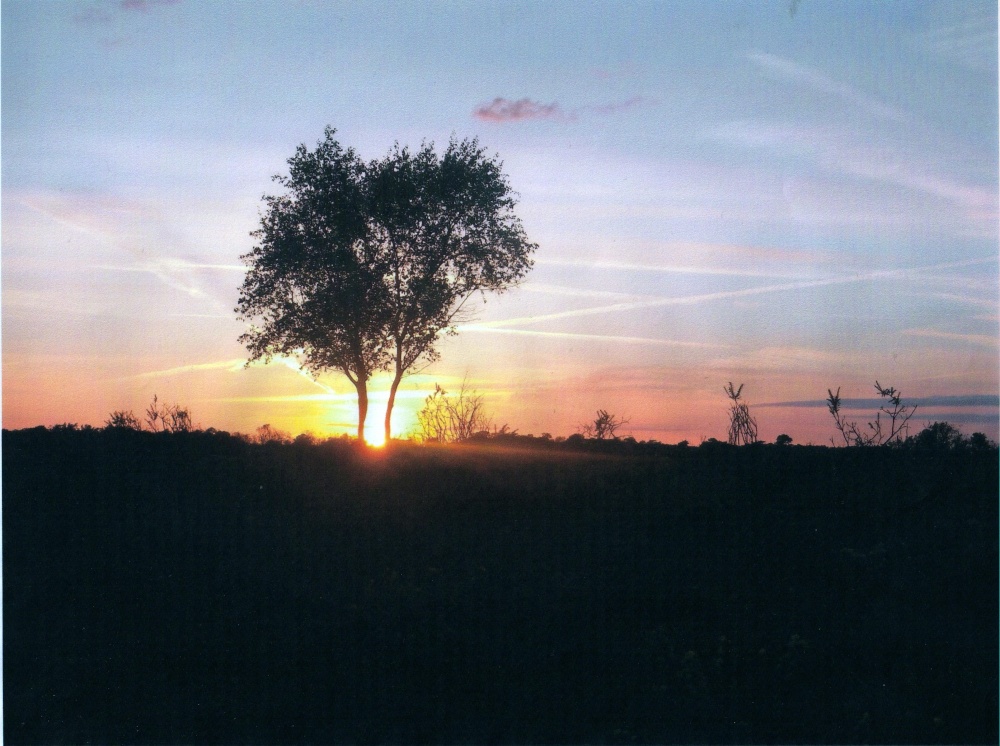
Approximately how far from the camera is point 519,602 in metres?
11.2

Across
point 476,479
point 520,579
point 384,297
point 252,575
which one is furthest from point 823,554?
point 384,297

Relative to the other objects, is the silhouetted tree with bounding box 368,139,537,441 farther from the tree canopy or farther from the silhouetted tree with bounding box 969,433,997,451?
the silhouetted tree with bounding box 969,433,997,451

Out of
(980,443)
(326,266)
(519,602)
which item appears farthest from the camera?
(326,266)

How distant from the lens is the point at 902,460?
1402 cm

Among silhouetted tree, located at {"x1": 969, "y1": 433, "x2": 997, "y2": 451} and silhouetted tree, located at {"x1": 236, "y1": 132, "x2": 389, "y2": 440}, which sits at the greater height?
silhouetted tree, located at {"x1": 236, "y1": 132, "x2": 389, "y2": 440}

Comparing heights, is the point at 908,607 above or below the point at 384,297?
below

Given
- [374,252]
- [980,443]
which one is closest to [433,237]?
[374,252]

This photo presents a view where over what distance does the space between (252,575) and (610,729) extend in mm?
6043

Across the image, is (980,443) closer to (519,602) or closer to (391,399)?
(519,602)

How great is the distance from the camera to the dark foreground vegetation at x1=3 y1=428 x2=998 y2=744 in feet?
31.1

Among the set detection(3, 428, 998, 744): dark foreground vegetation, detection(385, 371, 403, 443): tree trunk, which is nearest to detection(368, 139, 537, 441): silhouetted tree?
detection(385, 371, 403, 443): tree trunk

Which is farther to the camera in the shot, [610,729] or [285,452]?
[285,452]

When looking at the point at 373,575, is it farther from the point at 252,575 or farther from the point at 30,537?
the point at 30,537

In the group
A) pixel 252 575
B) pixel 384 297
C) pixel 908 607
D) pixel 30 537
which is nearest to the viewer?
pixel 908 607
